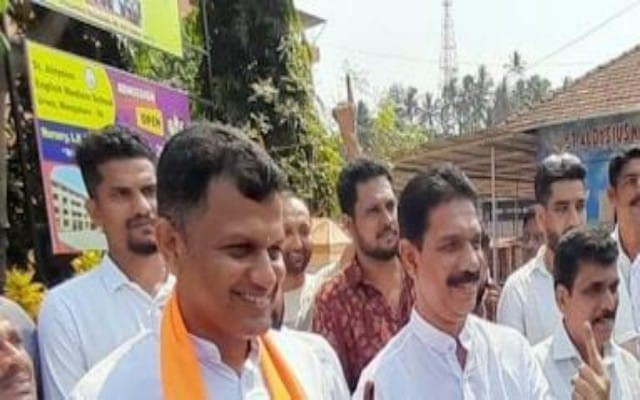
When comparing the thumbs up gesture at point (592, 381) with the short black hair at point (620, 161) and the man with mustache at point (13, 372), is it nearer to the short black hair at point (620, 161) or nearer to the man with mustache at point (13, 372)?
the short black hair at point (620, 161)

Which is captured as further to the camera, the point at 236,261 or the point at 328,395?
the point at 328,395

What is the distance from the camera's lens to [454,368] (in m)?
2.58

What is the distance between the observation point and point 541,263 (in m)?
3.93

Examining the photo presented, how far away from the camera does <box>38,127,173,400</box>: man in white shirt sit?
9.42ft

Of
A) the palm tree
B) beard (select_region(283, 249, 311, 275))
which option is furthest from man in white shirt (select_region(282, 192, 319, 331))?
the palm tree

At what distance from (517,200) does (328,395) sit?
17263 mm

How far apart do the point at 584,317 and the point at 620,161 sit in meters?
1.11

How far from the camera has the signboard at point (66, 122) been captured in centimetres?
548

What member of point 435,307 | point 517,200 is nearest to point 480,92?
point 517,200

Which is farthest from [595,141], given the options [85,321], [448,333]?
[85,321]

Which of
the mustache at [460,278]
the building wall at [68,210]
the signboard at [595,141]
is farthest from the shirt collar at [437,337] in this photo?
the signboard at [595,141]

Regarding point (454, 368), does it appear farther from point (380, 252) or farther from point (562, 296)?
point (380, 252)

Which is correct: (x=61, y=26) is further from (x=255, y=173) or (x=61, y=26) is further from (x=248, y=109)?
(x=255, y=173)

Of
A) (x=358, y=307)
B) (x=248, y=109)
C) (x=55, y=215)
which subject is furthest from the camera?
(x=248, y=109)
